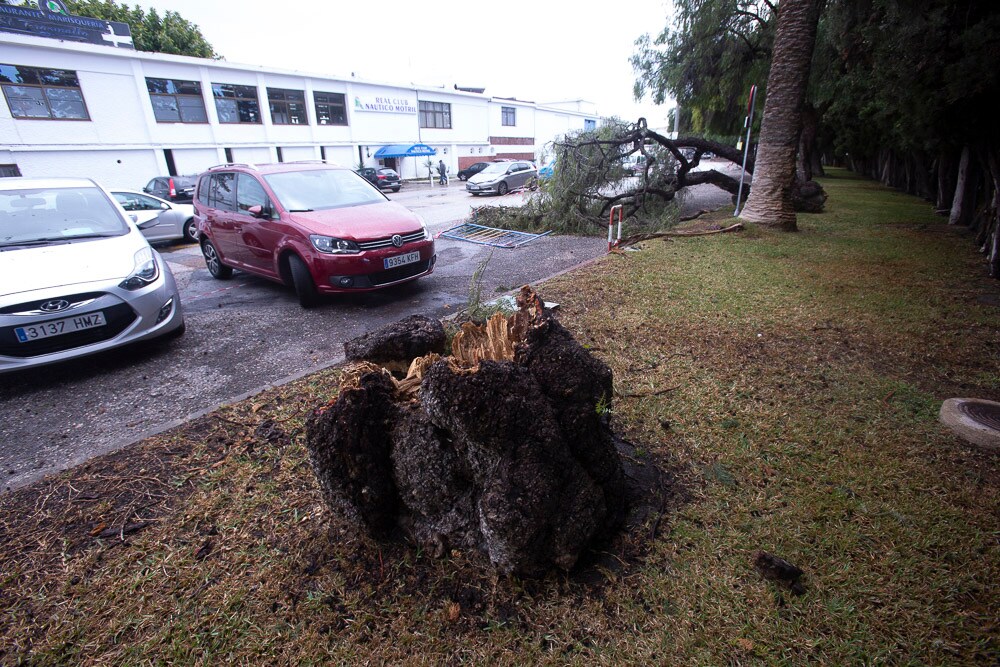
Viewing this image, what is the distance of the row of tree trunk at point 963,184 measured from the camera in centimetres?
773

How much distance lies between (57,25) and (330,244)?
27.2 meters

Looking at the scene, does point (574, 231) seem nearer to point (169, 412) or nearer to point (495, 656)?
point (169, 412)

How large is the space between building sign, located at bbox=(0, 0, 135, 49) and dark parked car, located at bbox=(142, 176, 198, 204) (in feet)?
45.2

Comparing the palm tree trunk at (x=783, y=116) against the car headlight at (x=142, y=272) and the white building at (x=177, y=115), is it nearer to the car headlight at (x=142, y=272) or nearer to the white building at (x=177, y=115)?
the white building at (x=177, y=115)

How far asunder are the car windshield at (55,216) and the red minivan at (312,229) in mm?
1570

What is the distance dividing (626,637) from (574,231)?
404 inches

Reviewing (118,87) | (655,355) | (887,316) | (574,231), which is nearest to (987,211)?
(887,316)

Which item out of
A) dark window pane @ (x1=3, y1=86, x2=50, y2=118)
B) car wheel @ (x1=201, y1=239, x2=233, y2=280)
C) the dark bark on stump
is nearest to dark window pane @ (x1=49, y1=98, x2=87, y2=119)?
dark window pane @ (x1=3, y1=86, x2=50, y2=118)

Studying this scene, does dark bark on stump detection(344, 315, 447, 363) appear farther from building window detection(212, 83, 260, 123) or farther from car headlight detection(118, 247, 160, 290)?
building window detection(212, 83, 260, 123)

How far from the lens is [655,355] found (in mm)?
4328

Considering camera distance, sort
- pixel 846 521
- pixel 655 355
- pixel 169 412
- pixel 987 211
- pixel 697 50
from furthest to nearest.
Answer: pixel 697 50, pixel 987 211, pixel 655 355, pixel 169 412, pixel 846 521

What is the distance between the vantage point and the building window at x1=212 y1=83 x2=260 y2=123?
87.4ft

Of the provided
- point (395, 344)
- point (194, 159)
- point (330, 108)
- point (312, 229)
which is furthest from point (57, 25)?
point (395, 344)

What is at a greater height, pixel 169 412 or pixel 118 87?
pixel 118 87
